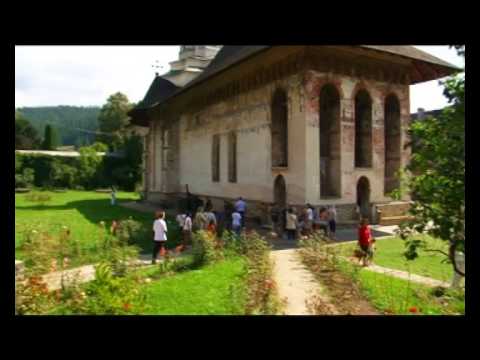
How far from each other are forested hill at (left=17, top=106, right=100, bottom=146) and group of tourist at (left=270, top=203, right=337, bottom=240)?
96.6 m

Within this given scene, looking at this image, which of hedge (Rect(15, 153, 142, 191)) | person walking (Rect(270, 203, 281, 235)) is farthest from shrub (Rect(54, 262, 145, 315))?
hedge (Rect(15, 153, 142, 191))

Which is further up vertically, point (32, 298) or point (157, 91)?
point (157, 91)

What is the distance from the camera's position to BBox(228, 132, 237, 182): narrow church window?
22.5 metres

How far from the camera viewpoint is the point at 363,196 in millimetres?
19078

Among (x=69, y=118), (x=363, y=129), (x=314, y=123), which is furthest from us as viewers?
(x=69, y=118)

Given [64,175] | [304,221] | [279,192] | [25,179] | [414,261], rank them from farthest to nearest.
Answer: [64,175]
[25,179]
[279,192]
[304,221]
[414,261]

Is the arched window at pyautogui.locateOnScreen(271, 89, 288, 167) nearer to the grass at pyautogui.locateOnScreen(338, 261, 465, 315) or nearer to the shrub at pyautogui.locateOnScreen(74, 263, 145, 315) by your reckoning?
the grass at pyautogui.locateOnScreen(338, 261, 465, 315)

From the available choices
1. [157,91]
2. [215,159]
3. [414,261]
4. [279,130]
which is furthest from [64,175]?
[414,261]

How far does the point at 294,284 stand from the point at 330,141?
433 inches

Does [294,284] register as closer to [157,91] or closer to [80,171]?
[157,91]

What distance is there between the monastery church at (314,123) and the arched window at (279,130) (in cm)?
5

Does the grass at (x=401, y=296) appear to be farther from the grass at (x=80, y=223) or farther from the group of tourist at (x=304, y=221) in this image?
the grass at (x=80, y=223)
